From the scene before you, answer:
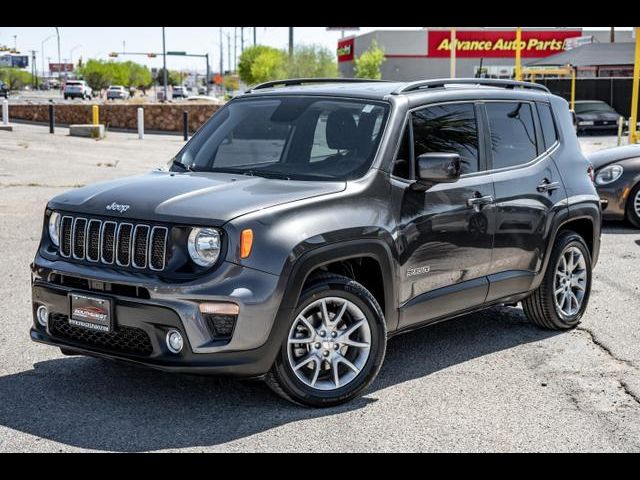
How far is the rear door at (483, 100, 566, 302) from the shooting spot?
661 centimetres

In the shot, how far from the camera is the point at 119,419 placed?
5.13m

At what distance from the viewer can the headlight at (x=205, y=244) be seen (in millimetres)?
5008

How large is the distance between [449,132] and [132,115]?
37.2m

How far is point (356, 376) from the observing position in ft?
18.0

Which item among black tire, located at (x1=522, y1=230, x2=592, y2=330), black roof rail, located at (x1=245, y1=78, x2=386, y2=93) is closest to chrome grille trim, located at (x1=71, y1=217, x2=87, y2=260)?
black roof rail, located at (x1=245, y1=78, x2=386, y2=93)

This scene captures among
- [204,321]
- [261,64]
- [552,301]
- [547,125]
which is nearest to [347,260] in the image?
[204,321]

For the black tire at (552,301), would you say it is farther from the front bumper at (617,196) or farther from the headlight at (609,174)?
the headlight at (609,174)

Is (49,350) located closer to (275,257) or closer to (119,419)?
(119,419)

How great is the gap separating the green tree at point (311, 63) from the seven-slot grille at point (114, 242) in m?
78.5

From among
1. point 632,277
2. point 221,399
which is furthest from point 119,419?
point 632,277

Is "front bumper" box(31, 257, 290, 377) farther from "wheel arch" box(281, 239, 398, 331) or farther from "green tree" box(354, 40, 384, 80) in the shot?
"green tree" box(354, 40, 384, 80)

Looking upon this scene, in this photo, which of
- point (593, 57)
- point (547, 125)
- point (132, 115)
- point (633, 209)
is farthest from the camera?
point (593, 57)

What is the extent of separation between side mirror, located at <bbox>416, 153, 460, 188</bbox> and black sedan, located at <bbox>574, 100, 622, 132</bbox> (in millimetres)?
36148

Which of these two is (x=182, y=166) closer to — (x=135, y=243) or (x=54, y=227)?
(x=54, y=227)
